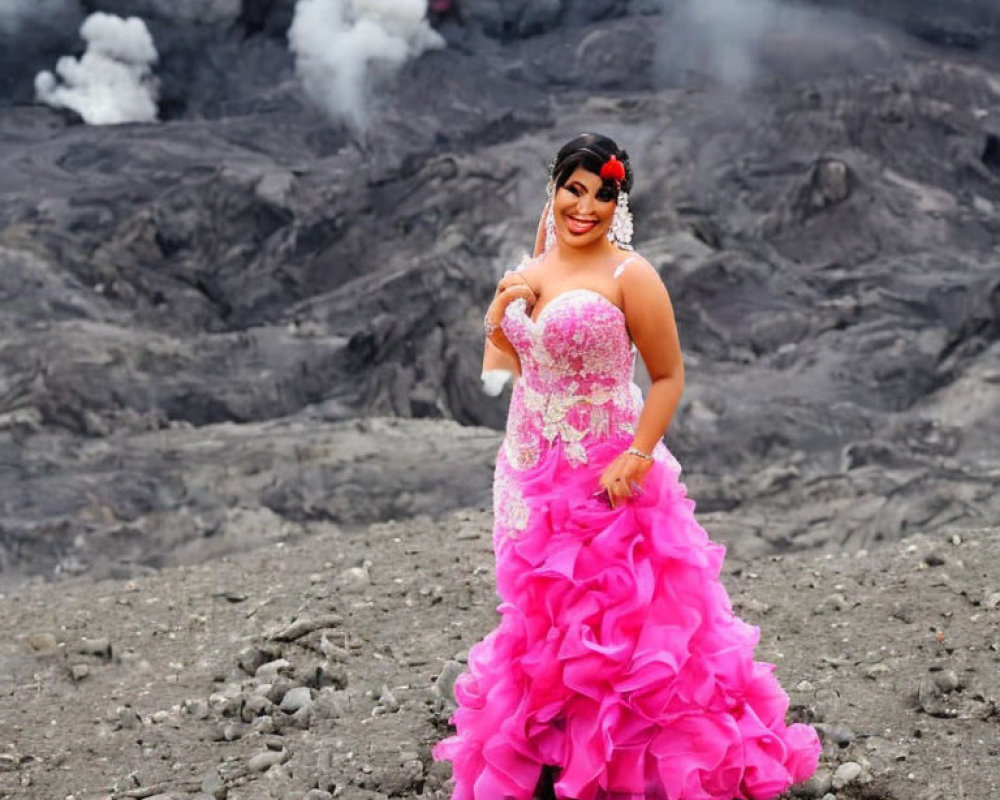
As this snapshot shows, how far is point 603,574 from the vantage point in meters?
3.19

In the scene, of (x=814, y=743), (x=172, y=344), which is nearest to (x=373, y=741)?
(x=814, y=743)

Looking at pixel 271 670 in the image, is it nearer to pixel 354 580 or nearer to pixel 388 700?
pixel 388 700

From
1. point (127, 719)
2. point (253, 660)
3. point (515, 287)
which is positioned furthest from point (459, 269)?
point (515, 287)

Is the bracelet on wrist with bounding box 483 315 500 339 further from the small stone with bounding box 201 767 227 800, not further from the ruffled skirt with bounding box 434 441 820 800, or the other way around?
the small stone with bounding box 201 767 227 800

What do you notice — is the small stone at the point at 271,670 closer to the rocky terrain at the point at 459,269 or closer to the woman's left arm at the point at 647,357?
the woman's left arm at the point at 647,357

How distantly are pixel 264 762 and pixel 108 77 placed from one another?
15.0 m

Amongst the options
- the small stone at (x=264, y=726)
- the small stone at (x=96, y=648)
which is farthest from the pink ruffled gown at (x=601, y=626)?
the small stone at (x=96, y=648)

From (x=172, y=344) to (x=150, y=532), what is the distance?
11.1 ft

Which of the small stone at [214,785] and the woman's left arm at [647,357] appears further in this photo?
the small stone at [214,785]

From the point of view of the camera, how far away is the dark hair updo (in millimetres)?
3188

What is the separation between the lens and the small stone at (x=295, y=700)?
4.57 m

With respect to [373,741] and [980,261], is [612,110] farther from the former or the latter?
[373,741]

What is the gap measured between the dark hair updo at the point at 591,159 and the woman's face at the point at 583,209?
12 millimetres

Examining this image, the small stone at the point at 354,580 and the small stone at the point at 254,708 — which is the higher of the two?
the small stone at the point at 254,708
